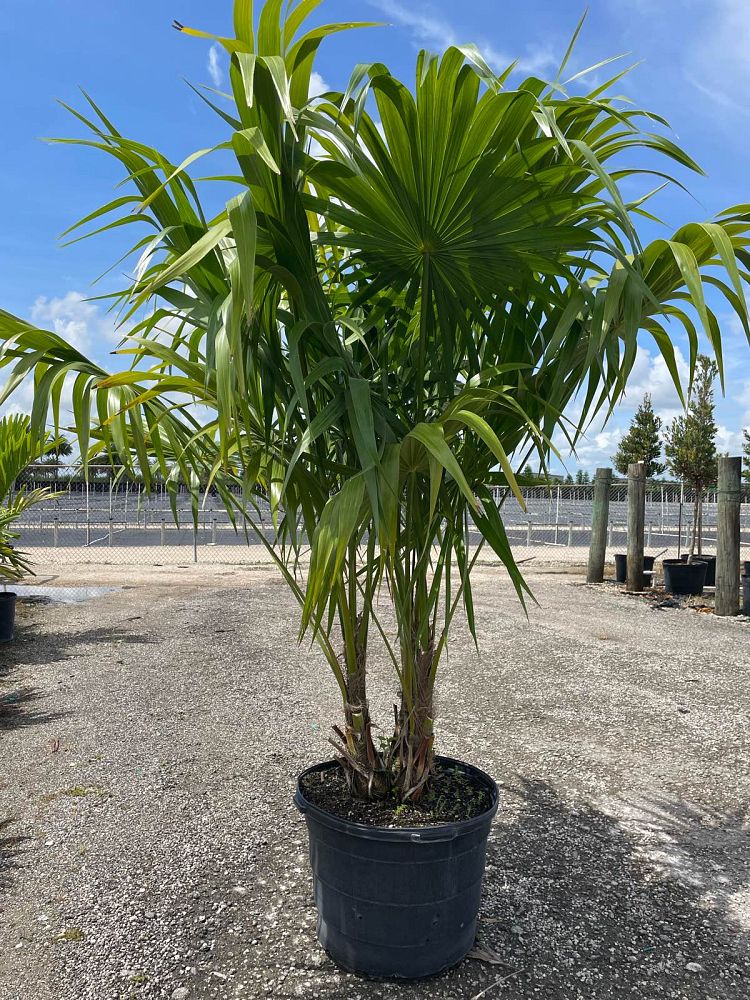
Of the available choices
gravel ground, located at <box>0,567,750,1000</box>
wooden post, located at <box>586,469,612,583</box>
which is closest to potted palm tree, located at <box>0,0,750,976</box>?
gravel ground, located at <box>0,567,750,1000</box>

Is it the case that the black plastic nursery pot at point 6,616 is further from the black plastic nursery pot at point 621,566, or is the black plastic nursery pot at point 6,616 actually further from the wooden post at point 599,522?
the black plastic nursery pot at point 621,566

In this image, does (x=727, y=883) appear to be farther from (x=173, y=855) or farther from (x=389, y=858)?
(x=173, y=855)

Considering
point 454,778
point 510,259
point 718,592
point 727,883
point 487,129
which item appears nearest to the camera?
point 487,129

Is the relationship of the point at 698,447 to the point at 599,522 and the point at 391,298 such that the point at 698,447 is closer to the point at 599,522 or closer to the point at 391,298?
the point at 599,522

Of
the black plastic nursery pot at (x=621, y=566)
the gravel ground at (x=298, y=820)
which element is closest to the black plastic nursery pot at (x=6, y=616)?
the gravel ground at (x=298, y=820)

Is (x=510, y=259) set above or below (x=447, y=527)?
above

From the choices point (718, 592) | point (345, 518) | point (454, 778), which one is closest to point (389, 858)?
point (454, 778)

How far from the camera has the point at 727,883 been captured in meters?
2.85

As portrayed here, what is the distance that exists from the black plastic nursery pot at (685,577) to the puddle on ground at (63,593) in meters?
7.69

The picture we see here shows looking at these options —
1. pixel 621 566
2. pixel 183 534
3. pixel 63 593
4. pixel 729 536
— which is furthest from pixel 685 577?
pixel 183 534

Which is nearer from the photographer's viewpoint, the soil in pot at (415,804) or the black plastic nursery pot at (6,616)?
the soil in pot at (415,804)

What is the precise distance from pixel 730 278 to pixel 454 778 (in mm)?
1881

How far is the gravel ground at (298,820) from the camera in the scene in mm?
2311

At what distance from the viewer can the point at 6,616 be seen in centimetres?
678
